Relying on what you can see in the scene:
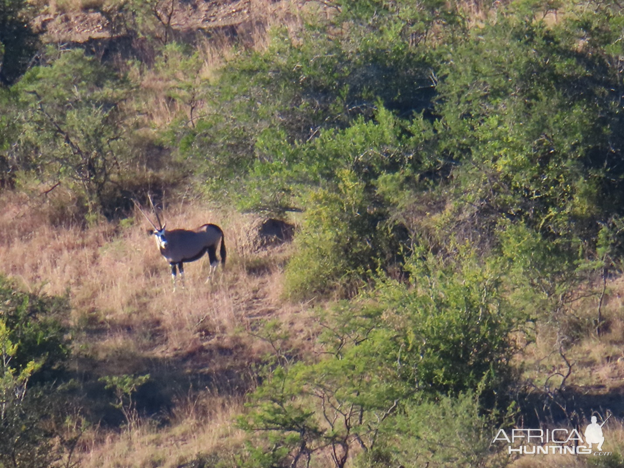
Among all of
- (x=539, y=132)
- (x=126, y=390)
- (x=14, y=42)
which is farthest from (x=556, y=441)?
(x=14, y=42)

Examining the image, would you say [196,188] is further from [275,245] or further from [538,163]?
[538,163]

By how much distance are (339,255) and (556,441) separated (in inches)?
161

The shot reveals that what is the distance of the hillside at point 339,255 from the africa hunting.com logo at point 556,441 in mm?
29

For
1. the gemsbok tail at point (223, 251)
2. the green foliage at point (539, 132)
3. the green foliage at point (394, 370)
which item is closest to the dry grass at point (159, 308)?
the gemsbok tail at point (223, 251)

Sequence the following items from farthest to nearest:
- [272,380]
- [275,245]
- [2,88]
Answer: [2,88] → [275,245] → [272,380]

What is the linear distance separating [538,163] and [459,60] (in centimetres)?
196

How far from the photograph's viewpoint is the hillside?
6.96m

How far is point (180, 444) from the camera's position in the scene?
7695mm

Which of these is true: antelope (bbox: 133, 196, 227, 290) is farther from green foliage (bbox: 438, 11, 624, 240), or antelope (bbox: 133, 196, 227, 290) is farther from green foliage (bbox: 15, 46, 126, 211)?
green foliage (bbox: 438, 11, 624, 240)

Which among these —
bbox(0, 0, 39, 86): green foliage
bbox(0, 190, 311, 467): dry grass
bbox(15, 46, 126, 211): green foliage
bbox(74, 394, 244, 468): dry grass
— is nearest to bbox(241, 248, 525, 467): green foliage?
bbox(74, 394, 244, 468): dry grass

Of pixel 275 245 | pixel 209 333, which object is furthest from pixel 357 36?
pixel 209 333

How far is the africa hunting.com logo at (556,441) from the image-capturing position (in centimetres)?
670

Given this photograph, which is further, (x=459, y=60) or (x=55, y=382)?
(x=459, y=60)

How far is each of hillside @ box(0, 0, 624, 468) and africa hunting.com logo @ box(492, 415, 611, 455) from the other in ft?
0.09
